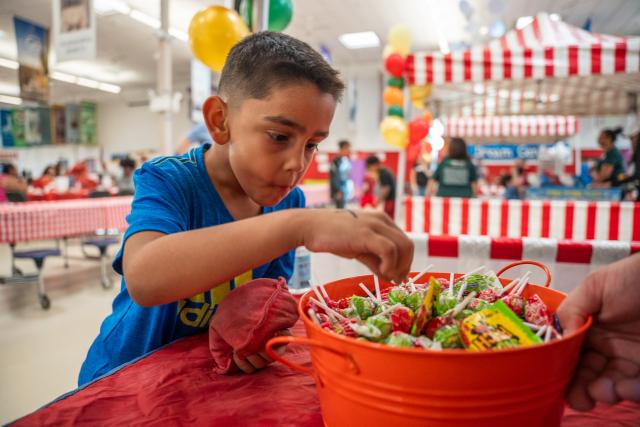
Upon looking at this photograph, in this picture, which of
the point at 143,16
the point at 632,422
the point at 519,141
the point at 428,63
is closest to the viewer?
the point at 632,422

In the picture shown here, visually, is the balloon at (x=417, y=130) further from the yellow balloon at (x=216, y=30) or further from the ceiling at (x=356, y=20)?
the yellow balloon at (x=216, y=30)

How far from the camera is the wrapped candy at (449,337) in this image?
517mm

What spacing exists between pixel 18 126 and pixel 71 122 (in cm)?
190

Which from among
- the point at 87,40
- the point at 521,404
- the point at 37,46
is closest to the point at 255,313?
the point at 521,404

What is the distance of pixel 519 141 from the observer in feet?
41.2

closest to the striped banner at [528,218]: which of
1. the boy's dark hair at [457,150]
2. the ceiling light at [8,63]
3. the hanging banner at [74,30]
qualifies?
the boy's dark hair at [457,150]

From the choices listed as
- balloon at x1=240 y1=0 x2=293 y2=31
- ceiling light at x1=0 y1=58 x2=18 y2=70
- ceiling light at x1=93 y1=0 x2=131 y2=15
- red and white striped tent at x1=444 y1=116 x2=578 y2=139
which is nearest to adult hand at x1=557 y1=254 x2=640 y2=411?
balloon at x1=240 y1=0 x2=293 y2=31

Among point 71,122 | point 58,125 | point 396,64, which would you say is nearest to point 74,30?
point 396,64

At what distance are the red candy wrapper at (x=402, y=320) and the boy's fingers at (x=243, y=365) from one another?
0.95 ft

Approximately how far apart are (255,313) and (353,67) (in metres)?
13.4

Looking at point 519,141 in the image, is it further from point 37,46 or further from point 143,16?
point 37,46

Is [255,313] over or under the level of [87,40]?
under

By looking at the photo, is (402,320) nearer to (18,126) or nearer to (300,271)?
(300,271)

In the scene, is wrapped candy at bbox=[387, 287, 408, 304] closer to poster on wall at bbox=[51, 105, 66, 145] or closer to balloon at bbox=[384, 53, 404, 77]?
balloon at bbox=[384, 53, 404, 77]
